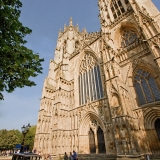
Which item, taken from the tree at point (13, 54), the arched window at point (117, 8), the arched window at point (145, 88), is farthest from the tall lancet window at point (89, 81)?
the tree at point (13, 54)

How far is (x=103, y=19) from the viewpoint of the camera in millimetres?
18984

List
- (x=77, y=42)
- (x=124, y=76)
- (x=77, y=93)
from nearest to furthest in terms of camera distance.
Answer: (x=124, y=76) < (x=77, y=93) < (x=77, y=42)

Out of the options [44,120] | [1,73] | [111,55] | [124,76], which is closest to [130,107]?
[124,76]

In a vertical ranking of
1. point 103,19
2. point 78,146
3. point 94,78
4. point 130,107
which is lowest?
point 78,146

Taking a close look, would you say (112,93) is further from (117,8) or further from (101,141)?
(117,8)

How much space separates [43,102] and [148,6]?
20.6m

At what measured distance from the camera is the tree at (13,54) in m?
5.27

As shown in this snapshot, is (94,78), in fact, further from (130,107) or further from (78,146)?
(78,146)

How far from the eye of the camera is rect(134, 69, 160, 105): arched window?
11000 mm

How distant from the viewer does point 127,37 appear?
15.9 m

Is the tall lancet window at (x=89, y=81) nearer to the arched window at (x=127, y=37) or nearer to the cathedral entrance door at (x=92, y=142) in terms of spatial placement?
the cathedral entrance door at (x=92, y=142)

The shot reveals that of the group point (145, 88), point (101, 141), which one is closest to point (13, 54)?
point (145, 88)

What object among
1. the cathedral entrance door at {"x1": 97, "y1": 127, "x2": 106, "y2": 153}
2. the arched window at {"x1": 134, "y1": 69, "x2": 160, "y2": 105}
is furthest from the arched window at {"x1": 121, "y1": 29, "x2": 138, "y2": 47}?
the cathedral entrance door at {"x1": 97, "y1": 127, "x2": 106, "y2": 153}

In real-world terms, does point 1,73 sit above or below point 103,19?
below
